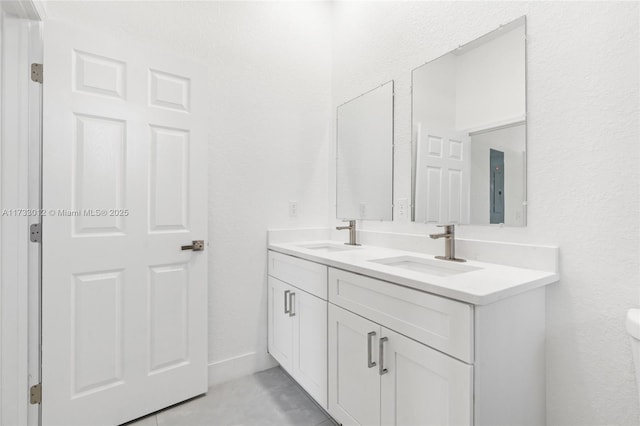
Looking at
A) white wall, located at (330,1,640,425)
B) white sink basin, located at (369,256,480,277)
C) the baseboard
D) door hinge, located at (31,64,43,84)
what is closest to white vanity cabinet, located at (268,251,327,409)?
the baseboard

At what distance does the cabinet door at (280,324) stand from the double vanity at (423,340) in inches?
7.4

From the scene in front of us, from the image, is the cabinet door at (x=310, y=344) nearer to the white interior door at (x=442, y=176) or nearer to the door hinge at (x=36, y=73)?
the white interior door at (x=442, y=176)

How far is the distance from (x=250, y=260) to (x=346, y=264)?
0.93 meters

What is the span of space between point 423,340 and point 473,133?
102cm

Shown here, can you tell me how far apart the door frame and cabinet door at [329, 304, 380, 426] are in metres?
1.37

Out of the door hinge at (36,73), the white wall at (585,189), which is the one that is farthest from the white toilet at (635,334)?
the door hinge at (36,73)

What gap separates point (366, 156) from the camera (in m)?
2.17

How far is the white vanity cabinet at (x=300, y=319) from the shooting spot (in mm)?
1601

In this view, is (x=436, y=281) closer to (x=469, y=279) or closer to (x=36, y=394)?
(x=469, y=279)

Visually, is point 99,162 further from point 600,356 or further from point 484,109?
point 600,356

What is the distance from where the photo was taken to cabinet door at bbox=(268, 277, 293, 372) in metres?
1.90

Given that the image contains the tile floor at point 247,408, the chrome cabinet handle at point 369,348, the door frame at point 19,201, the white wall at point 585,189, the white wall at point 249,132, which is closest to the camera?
the white wall at point 585,189

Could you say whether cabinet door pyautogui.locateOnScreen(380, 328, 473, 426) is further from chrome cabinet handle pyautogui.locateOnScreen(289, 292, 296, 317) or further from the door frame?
the door frame

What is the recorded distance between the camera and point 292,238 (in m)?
2.26
